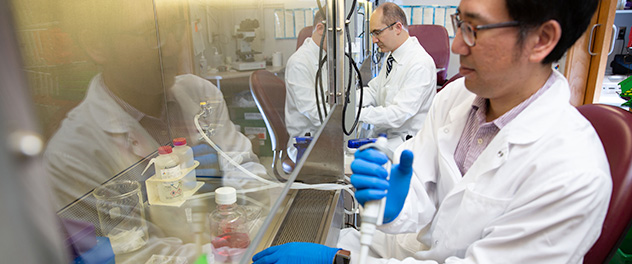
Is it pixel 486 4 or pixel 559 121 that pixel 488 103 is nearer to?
pixel 559 121

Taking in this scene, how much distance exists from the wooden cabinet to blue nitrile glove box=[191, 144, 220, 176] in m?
3.86

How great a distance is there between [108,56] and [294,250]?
872mm

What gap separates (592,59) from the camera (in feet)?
12.6

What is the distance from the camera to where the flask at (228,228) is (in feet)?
2.92

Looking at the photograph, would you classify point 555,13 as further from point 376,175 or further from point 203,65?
point 203,65

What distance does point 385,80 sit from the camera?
2705 millimetres

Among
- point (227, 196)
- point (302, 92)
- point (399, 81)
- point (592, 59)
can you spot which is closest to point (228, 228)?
point (227, 196)

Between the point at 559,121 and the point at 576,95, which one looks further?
the point at 576,95

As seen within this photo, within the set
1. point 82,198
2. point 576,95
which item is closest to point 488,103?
point 82,198

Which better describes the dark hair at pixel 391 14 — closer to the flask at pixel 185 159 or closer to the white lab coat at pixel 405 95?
the white lab coat at pixel 405 95

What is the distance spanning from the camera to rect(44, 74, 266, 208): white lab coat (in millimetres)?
1000

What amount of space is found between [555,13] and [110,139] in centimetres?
130

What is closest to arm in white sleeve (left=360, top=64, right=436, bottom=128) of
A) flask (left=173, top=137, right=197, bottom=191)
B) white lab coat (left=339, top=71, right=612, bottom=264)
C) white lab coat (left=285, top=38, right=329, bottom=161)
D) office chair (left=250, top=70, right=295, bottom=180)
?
white lab coat (left=285, top=38, right=329, bottom=161)

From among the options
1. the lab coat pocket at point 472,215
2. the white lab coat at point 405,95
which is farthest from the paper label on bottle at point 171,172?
the white lab coat at point 405,95
